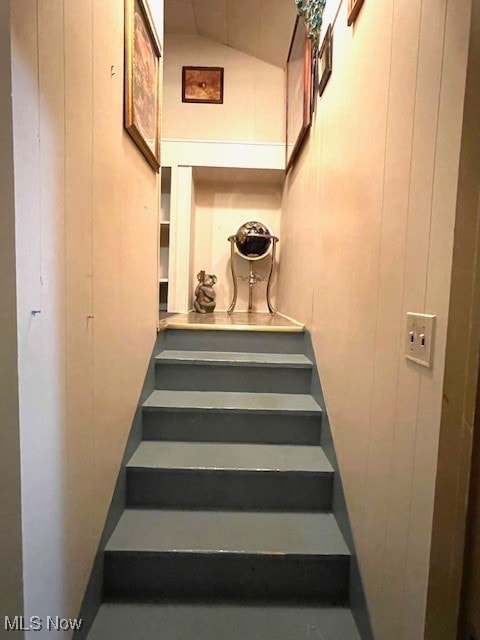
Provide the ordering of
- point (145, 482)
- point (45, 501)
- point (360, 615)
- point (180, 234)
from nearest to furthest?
point (45, 501) < point (360, 615) < point (145, 482) < point (180, 234)

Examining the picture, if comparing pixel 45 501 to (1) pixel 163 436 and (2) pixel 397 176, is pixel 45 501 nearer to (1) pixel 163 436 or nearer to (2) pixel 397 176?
(1) pixel 163 436

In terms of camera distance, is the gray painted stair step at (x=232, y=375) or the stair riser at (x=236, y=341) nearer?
the gray painted stair step at (x=232, y=375)

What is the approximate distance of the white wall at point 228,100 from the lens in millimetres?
2705

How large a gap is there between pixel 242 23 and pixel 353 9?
72.6 inches

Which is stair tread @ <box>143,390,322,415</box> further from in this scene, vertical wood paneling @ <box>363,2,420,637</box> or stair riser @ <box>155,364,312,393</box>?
vertical wood paneling @ <box>363,2,420,637</box>

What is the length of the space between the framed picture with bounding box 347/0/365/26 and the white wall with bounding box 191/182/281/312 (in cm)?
197

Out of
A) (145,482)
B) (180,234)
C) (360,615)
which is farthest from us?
(180,234)

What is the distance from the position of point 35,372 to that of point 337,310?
1.07 m

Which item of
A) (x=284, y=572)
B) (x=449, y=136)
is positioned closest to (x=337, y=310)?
(x=449, y=136)

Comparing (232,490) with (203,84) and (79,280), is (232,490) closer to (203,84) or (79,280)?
(79,280)

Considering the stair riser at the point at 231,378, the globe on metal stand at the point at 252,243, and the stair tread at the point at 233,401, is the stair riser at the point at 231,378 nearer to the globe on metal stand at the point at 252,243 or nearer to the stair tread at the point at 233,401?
the stair tread at the point at 233,401

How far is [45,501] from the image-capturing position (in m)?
0.69

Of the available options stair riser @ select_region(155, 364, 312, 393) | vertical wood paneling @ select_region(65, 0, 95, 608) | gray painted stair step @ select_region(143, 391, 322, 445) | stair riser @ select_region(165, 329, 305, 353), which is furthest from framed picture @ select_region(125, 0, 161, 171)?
gray painted stair step @ select_region(143, 391, 322, 445)

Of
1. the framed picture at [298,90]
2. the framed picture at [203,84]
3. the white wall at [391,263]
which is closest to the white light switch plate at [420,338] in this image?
the white wall at [391,263]
